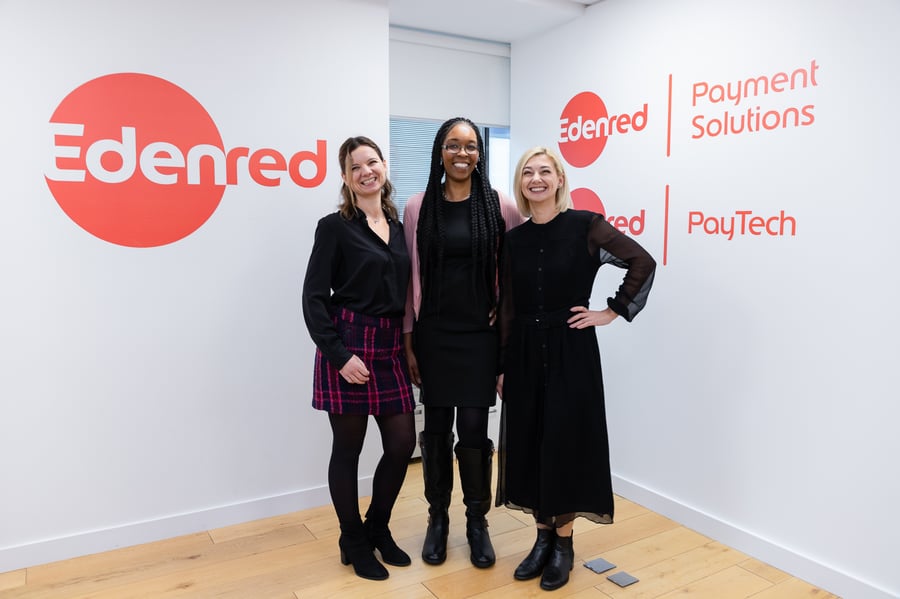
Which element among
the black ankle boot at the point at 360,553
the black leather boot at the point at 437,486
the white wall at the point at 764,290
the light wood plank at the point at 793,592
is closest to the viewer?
the white wall at the point at 764,290

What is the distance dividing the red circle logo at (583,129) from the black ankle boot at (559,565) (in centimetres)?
204

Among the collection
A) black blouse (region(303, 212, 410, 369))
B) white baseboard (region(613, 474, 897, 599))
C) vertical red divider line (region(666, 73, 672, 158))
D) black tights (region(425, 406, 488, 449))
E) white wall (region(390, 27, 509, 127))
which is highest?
white wall (region(390, 27, 509, 127))

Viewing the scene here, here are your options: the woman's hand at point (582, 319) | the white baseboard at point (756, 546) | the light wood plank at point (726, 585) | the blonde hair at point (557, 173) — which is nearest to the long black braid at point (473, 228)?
the blonde hair at point (557, 173)

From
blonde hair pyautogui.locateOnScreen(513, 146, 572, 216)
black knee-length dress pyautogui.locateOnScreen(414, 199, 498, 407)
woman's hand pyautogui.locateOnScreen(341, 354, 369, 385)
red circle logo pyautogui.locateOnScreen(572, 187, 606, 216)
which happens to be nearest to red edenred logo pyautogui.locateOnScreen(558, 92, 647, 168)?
red circle logo pyautogui.locateOnScreen(572, 187, 606, 216)

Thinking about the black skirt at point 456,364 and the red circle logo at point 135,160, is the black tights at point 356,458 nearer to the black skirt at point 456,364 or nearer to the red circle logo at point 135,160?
the black skirt at point 456,364

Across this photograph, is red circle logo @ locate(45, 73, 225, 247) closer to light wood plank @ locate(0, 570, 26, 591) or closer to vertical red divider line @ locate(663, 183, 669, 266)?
light wood plank @ locate(0, 570, 26, 591)

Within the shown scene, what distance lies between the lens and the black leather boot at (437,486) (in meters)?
2.74

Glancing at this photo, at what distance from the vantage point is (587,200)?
3.73 metres

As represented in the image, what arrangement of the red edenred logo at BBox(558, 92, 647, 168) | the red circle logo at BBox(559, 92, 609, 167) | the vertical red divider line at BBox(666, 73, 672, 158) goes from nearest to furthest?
the vertical red divider line at BBox(666, 73, 672, 158) → the red edenred logo at BBox(558, 92, 647, 168) → the red circle logo at BBox(559, 92, 609, 167)

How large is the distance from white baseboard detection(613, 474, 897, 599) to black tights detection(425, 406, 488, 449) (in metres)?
1.16

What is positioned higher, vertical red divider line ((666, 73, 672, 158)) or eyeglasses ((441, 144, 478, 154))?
vertical red divider line ((666, 73, 672, 158))

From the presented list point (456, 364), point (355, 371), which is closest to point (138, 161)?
point (355, 371)

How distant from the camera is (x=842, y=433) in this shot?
2.54m

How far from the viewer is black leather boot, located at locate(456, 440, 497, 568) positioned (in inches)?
107
